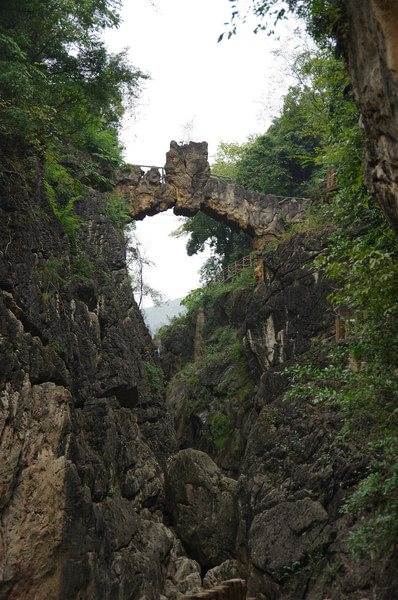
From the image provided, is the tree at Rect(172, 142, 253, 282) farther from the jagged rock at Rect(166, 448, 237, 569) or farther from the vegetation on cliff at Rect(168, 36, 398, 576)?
the vegetation on cliff at Rect(168, 36, 398, 576)

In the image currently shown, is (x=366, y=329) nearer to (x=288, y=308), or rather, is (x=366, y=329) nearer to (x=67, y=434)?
(x=67, y=434)

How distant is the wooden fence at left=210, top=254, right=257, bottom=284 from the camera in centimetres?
2759

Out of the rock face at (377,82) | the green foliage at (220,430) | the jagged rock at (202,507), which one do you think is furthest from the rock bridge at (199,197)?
the rock face at (377,82)

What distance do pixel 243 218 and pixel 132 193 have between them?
515 centimetres

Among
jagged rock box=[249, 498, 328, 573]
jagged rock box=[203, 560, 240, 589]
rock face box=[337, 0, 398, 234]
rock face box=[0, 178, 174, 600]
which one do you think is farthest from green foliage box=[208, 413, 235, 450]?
rock face box=[337, 0, 398, 234]

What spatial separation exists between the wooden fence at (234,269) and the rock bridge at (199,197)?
2.43 m

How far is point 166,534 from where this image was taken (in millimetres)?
14797

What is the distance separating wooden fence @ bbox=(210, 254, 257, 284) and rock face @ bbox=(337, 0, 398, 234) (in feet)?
64.7

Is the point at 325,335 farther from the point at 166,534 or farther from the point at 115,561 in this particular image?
the point at 115,561

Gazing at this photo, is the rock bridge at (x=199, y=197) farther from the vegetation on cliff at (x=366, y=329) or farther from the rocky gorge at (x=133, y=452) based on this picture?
the vegetation on cliff at (x=366, y=329)

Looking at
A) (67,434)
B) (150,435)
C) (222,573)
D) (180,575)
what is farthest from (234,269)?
(67,434)

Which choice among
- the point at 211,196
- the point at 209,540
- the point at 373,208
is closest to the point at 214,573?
the point at 209,540

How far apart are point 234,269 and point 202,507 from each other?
1495 centimetres

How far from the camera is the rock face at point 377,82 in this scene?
5.52 m
